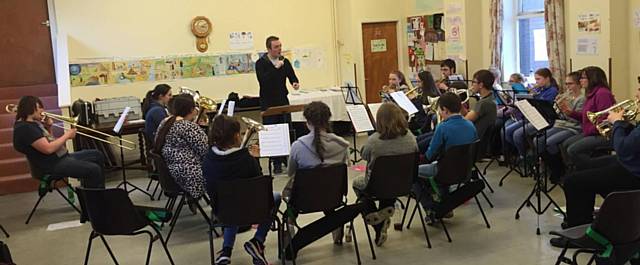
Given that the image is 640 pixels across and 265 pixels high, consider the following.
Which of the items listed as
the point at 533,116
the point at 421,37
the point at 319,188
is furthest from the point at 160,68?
the point at 533,116

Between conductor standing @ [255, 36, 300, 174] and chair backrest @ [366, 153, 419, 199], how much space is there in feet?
9.92

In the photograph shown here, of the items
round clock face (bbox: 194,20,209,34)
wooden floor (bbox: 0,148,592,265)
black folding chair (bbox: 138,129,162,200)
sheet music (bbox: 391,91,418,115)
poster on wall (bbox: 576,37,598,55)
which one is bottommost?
wooden floor (bbox: 0,148,592,265)

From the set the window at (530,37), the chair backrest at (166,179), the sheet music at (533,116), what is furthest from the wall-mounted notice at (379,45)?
the chair backrest at (166,179)

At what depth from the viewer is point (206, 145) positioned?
4.92 metres

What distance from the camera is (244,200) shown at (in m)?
4.01

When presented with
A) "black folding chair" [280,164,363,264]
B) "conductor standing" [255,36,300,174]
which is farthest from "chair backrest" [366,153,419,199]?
"conductor standing" [255,36,300,174]

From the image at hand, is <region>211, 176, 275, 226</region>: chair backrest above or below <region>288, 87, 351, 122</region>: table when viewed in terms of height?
below

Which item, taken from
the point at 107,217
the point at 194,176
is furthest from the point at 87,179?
the point at 107,217

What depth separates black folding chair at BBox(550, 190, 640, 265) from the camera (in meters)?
Answer: 3.06

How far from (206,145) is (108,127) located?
141 inches

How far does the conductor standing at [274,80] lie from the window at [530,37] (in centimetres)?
336

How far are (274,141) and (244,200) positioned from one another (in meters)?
1.05

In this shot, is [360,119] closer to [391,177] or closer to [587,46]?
[391,177]

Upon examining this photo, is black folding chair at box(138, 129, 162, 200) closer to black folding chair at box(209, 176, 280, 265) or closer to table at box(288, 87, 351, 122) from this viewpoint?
black folding chair at box(209, 176, 280, 265)
